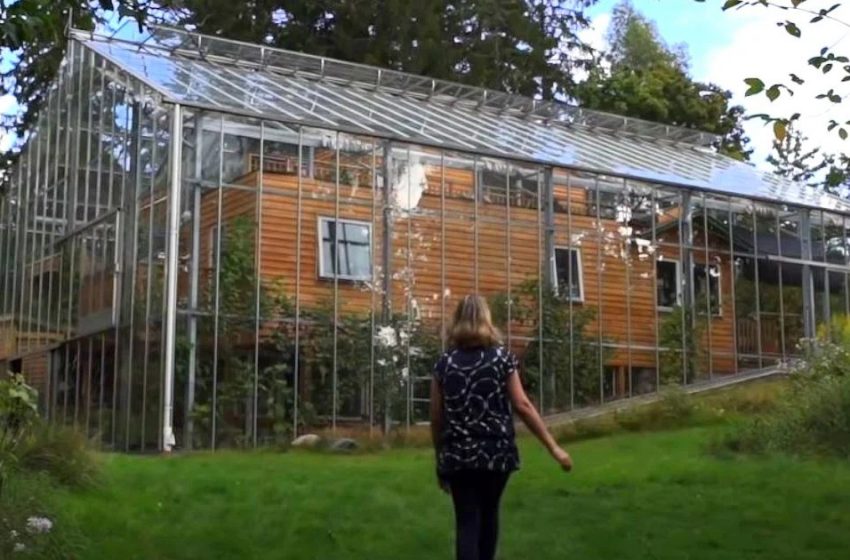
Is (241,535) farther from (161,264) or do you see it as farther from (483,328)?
(161,264)

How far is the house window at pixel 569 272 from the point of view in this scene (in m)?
23.6

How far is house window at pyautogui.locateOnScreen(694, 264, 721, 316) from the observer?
25125mm

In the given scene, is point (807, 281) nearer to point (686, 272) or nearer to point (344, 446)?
point (686, 272)

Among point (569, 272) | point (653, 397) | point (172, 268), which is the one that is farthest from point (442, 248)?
point (172, 268)

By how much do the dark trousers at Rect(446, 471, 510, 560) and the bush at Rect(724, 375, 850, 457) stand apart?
8247 mm

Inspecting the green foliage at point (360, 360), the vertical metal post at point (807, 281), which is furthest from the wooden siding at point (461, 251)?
the vertical metal post at point (807, 281)

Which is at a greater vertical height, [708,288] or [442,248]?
[442,248]

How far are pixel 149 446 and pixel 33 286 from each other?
7175 mm

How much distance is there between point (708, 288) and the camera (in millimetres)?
25438

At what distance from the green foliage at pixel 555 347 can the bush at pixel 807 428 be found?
282 inches

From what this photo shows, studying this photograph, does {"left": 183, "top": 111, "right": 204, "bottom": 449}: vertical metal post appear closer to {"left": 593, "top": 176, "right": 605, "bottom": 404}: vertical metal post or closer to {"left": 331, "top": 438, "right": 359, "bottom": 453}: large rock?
{"left": 331, "top": 438, "right": 359, "bottom": 453}: large rock

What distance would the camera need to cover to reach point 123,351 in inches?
826

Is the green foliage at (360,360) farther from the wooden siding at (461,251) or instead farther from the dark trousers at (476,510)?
the dark trousers at (476,510)

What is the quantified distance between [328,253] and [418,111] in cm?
617
